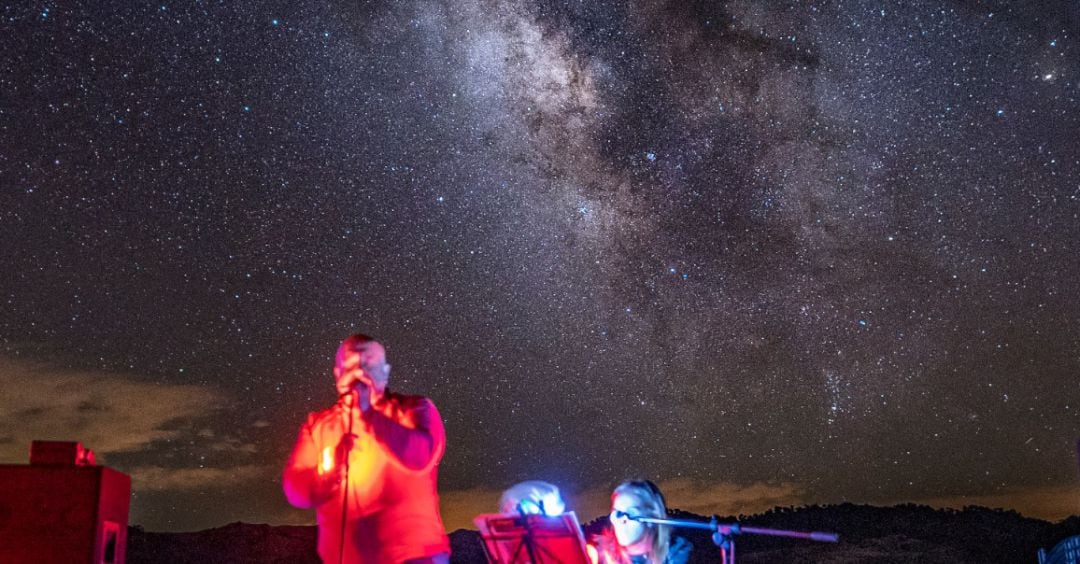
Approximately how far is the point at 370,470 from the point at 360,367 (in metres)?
0.43

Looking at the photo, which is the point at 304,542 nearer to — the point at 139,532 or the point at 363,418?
the point at 139,532

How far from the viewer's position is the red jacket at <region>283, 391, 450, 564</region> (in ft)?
10.7

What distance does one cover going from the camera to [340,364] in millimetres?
3492

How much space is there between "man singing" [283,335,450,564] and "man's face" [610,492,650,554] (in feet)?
7.26

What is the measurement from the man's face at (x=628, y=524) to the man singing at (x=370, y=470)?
7.26ft

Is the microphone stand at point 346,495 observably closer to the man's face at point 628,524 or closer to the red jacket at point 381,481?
the red jacket at point 381,481

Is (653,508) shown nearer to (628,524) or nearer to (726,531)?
(628,524)

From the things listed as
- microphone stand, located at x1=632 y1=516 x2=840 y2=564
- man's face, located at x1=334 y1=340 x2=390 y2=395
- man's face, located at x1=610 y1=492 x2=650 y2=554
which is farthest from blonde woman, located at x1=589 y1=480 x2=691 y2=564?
man's face, located at x1=334 y1=340 x2=390 y2=395

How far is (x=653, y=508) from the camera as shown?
5.49 m

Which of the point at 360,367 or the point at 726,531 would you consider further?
the point at 726,531

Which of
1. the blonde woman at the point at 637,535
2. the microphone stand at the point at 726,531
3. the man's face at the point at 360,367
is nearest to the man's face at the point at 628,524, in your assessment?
the blonde woman at the point at 637,535

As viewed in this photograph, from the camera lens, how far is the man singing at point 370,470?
3.26m

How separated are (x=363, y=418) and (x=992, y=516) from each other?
40127mm

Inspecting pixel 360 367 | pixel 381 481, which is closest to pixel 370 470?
pixel 381 481
